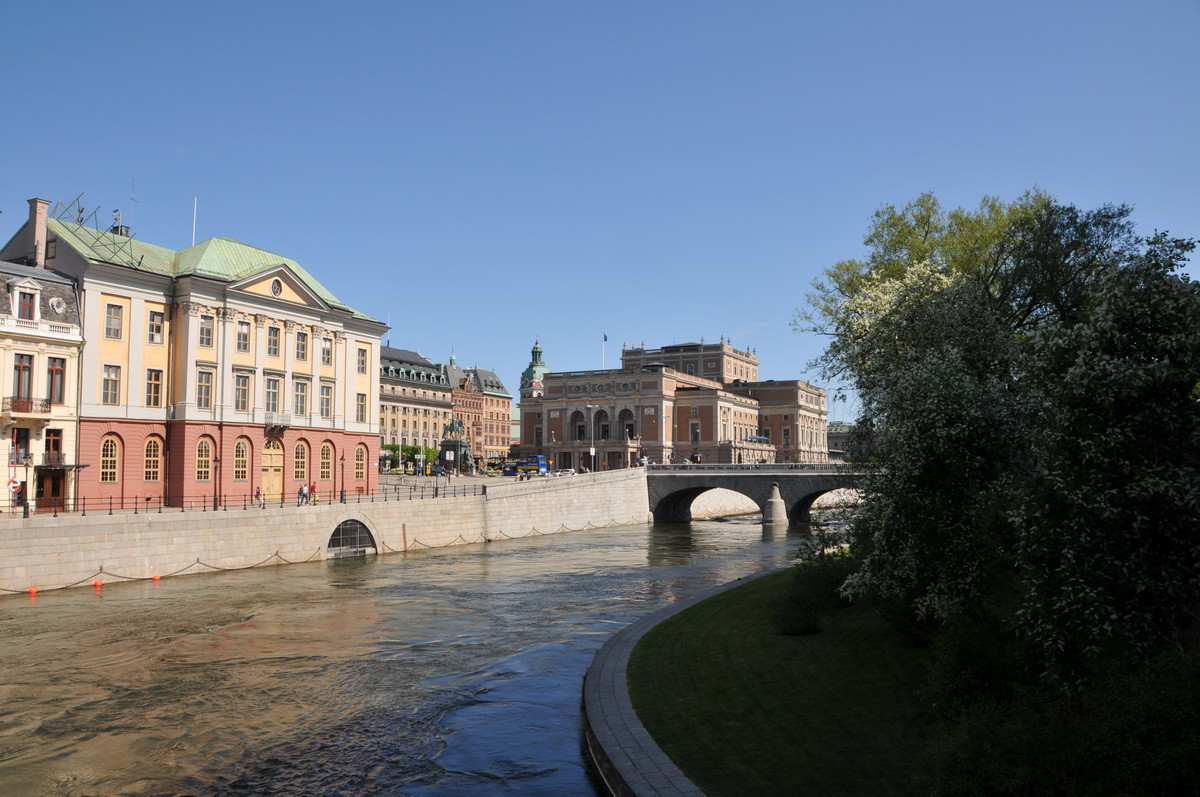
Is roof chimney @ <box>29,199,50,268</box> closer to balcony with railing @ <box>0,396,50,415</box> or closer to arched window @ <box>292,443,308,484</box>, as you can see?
balcony with railing @ <box>0,396,50,415</box>

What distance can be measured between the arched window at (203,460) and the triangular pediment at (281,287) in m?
9.42

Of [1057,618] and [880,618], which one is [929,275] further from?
[1057,618]

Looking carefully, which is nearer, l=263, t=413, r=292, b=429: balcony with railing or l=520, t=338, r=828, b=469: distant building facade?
l=263, t=413, r=292, b=429: balcony with railing

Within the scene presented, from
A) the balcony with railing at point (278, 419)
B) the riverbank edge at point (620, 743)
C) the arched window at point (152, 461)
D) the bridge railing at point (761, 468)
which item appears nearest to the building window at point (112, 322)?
the arched window at point (152, 461)

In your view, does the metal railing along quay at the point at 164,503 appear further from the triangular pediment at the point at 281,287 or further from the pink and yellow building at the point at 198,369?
the triangular pediment at the point at 281,287

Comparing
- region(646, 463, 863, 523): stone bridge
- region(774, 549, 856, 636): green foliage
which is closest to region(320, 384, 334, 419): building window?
region(646, 463, 863, 523): stone bridge

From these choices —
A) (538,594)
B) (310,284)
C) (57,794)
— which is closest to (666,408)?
(310,284)

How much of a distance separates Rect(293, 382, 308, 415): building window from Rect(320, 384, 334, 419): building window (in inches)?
60.7

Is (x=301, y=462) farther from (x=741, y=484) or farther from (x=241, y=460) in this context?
(x=741, y=484)

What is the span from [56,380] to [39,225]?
10.1 m

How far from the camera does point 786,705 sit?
1736 centimetres

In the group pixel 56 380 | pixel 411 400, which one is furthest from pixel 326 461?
pixel 411 400

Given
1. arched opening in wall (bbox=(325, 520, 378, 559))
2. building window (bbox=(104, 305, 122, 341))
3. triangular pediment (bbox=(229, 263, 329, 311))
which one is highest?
triangular pediment (bbox=(229, 263, 329, 311))

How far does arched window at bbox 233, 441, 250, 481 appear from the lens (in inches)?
2156
